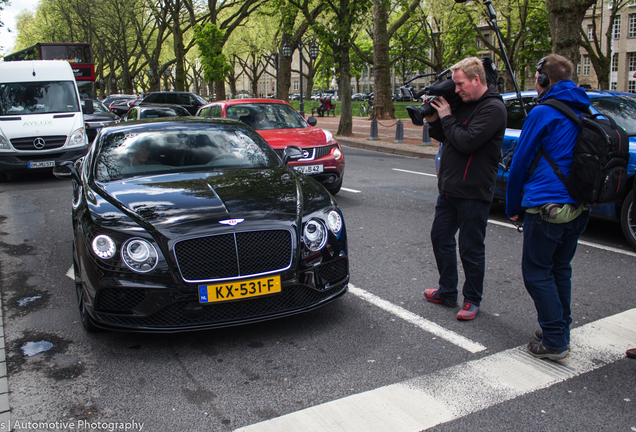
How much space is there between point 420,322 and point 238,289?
4.63ft

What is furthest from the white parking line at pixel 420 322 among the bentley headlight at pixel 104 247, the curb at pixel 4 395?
the curb at pixel 4 395

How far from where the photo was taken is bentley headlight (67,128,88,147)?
39.9ft

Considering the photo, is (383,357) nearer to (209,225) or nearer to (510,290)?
(209,225)

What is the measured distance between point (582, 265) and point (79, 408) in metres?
4.61

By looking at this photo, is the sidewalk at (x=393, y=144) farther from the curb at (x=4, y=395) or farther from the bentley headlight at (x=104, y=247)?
the curb at (x=4, y=395)

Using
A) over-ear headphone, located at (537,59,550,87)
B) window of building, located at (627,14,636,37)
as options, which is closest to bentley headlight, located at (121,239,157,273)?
over-ear headphone, located at (537,59,550,87)

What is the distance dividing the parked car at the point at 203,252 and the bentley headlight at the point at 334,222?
0.03 feet

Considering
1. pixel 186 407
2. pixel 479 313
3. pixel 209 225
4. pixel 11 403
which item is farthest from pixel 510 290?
pixel 11 403

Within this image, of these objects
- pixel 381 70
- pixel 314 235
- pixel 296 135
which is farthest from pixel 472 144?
pixel 381 70

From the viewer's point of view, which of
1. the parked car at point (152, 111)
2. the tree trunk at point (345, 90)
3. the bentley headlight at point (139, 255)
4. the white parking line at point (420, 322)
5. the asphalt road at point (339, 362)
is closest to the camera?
the asphalt road at point (339, 362)

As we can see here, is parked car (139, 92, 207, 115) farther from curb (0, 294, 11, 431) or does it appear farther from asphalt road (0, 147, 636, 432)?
curb (0, 294, 11, 431)

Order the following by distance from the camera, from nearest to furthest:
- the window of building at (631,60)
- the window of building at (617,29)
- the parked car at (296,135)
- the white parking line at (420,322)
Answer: the white parking line at (420,322) → the parked car at (296,135) → the window of building at (631,60) → the window of building at (617,29)

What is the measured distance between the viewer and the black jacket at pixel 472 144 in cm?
391

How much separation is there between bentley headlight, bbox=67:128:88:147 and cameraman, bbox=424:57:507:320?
9.95 meters
